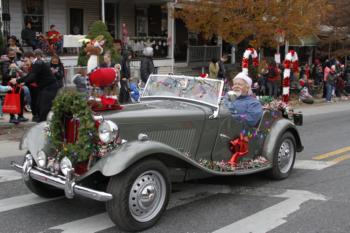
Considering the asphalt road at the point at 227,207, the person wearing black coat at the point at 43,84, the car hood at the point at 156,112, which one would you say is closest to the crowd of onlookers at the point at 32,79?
the person wearing black coat at the point at 43,84

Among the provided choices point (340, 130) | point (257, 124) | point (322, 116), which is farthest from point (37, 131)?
point (322, 116)

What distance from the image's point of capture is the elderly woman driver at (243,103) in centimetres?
673

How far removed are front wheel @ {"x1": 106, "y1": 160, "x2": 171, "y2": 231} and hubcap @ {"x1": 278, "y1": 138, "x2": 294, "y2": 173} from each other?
2513 mm

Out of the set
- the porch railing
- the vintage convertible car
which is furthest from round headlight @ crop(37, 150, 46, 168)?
the porch railing

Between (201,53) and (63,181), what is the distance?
23394 millimetres

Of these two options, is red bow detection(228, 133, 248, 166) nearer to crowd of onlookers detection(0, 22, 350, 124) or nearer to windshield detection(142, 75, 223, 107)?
windshield detection(142, 75, 223, 107)

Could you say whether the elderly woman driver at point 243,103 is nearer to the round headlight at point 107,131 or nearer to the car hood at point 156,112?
the car hood at point 156,112

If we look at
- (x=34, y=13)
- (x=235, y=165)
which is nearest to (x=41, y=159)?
(x=235, y=165)

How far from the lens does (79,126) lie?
528cm

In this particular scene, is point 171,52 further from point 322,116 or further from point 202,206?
point 202,206

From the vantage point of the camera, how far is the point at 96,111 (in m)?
5.48

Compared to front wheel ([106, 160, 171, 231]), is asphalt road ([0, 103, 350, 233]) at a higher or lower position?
lower

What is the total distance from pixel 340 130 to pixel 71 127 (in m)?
9.13

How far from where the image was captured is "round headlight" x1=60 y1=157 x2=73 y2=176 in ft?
17.0
